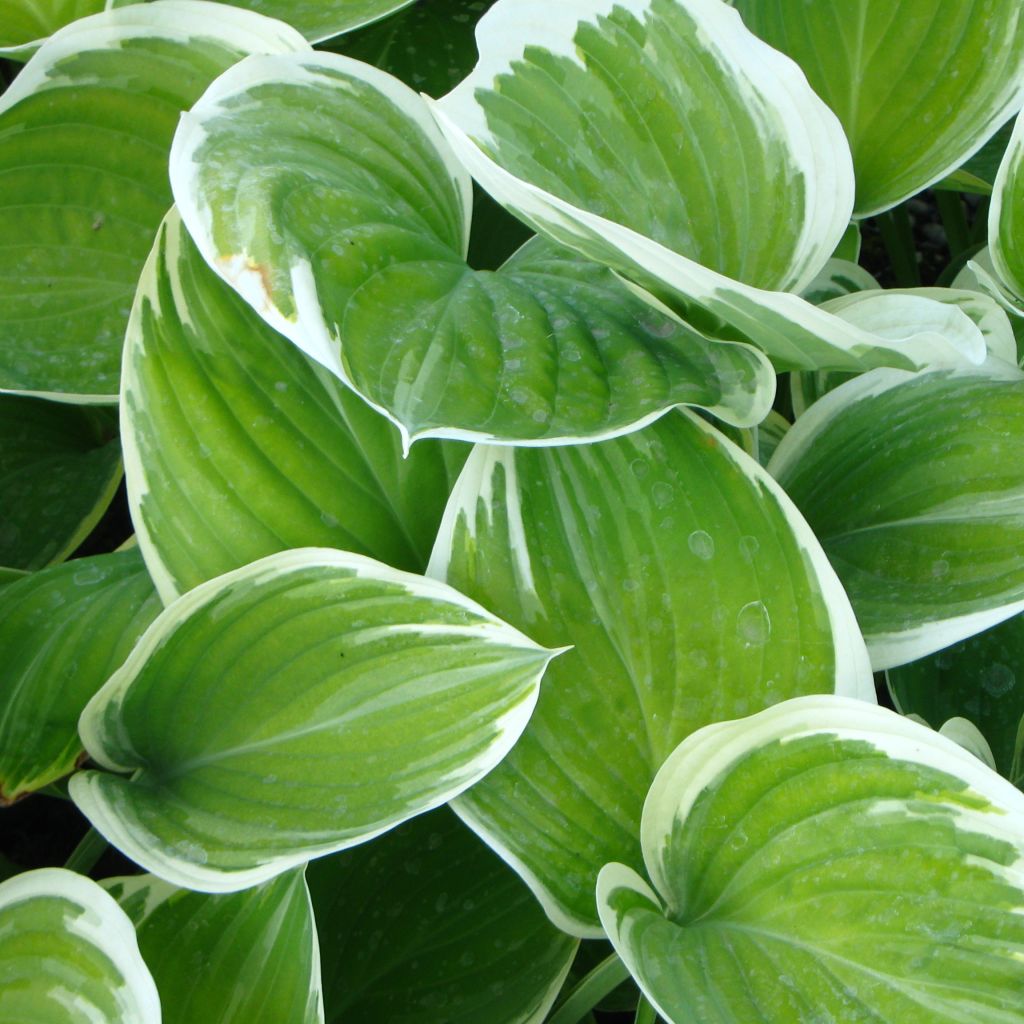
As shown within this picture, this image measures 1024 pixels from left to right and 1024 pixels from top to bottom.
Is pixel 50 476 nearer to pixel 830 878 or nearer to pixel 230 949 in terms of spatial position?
pixel 230 949

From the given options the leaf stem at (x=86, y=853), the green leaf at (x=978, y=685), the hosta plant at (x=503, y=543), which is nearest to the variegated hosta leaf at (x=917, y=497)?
the hosta plant at (x=503, y=543)

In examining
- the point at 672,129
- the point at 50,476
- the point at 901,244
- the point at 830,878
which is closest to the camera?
the point at 830,878

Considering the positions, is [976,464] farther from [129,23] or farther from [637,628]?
[129,23]

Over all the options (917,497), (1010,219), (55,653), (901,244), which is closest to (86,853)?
(55,653)

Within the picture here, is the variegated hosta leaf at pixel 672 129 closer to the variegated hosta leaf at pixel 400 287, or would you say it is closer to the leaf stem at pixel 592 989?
the variegated hosta leaf at pixel 400 287

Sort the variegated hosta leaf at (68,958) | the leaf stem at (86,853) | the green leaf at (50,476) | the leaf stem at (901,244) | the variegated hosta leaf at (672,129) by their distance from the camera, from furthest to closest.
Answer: the leaf stem at (901,244) → the green leaf at (50,476) → the leaf stem at (86,853) → the variegated hosta leaf at (672,129) → the variegated hosta leaf at (68,958)

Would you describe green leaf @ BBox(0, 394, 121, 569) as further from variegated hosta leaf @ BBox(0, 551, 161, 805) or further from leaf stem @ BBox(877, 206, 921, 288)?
leaf stem @ BBox(877, 206, 921, 288)

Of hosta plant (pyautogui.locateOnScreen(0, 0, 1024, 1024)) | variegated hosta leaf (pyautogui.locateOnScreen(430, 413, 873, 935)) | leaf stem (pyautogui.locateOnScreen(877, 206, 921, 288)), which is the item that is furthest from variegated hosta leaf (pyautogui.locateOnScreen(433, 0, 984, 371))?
leaf stem (pyautogui.locateOnScreen(877, 206, 921, 288))
